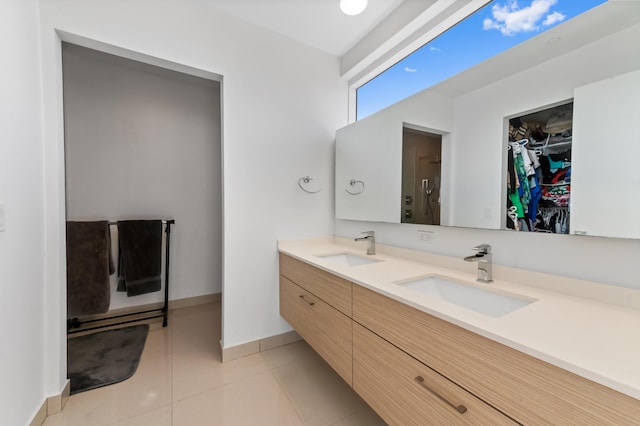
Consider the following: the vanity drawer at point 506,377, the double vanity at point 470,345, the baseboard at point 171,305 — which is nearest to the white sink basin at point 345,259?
the double vanity at point 470,345

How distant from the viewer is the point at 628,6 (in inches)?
34.7

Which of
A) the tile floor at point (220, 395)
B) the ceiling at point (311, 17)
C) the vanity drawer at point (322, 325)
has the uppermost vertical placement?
the ceiling at point (311, 17)

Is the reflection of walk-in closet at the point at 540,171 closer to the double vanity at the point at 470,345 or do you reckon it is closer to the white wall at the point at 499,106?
the white wall at the point at 499,106

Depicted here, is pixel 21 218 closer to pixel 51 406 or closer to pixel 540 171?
pixel 51 406

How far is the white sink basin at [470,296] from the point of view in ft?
3.37

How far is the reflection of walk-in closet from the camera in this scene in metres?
1.00

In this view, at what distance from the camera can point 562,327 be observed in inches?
28.3

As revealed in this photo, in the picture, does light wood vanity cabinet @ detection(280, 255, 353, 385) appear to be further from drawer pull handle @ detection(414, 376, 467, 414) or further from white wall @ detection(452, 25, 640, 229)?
white wall @ detection(452, 25, 640, 229)

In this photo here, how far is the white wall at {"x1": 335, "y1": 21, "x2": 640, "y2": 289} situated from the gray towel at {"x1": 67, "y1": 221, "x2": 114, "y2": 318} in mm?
2514

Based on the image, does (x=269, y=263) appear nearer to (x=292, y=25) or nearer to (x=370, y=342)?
(x=370, y=342)

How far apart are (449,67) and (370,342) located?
1.59 metres

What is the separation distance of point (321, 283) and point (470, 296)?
76 centimetres

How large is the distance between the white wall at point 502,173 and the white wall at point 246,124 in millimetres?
1078

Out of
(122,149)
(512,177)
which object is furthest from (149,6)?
(512,177)
